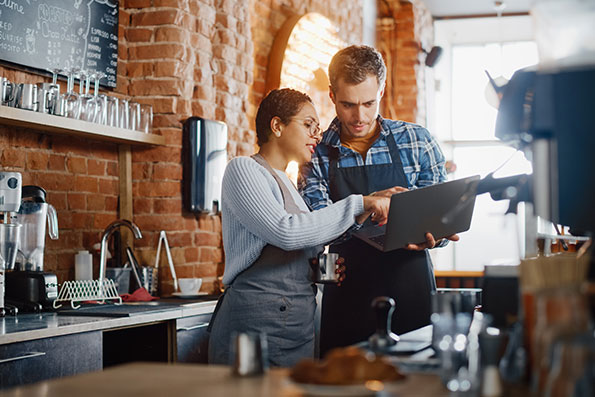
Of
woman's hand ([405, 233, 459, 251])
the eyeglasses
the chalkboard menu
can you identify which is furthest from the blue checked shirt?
the chalkboard menu

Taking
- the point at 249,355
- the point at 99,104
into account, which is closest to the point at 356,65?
the point at 99,104

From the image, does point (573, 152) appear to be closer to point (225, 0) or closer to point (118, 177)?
point (118, 177)

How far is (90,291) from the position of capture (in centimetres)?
322

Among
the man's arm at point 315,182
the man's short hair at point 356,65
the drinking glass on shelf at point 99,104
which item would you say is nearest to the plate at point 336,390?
the man's arm at point 315,182

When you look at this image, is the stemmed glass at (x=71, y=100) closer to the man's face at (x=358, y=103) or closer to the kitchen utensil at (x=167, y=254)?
the kitchen utensil at (x=167, y=254)

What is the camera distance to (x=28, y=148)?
320cm

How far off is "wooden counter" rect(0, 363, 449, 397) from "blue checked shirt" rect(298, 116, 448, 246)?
1.56 m

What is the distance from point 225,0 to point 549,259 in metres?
3.24

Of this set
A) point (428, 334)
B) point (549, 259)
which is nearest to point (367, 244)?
point (428, 334)

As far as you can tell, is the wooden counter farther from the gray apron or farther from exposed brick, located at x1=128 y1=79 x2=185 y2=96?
exposed brick, located at x1=128 y1=79 x2=185 y2=96

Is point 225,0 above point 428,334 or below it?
above

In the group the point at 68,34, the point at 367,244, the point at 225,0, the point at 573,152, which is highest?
the point at 225,0

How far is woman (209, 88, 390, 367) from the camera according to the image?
7.40 feet

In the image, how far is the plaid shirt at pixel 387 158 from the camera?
2902 millimetres
